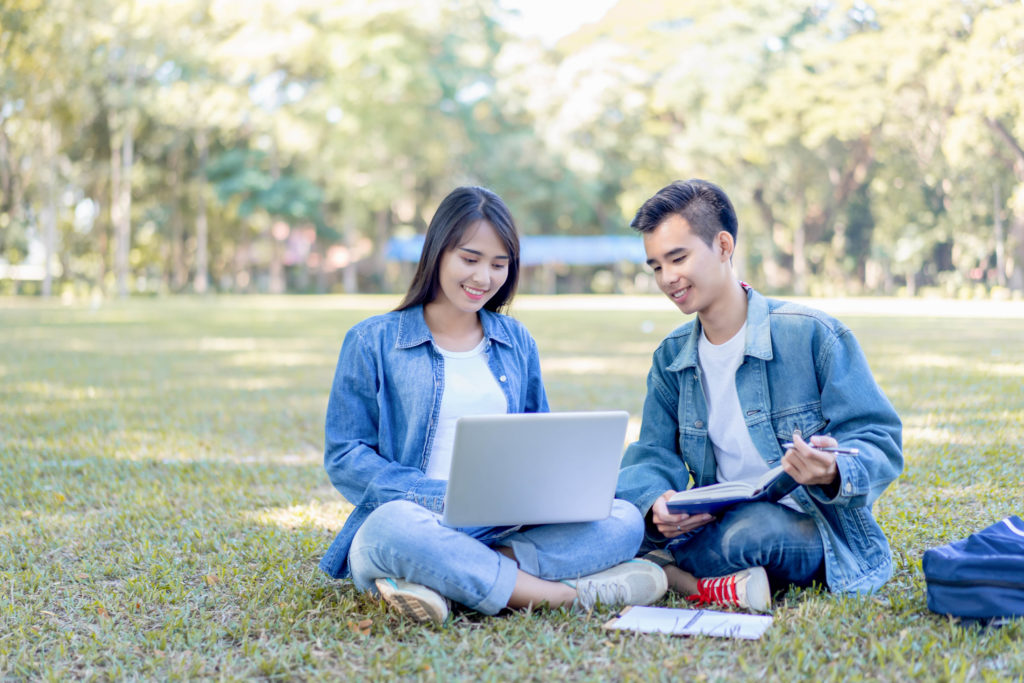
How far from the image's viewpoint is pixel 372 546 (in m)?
2.60

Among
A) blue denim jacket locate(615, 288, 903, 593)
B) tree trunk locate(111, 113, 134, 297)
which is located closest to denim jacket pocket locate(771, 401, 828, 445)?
blue denim jacket locate(615, 288, 903, 593)

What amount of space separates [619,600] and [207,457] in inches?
126

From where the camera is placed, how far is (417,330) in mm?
2912

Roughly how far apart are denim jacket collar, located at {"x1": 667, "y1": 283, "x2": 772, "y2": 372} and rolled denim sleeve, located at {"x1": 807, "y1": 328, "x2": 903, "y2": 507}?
154 millimetres

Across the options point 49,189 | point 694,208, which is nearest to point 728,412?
point 694,208

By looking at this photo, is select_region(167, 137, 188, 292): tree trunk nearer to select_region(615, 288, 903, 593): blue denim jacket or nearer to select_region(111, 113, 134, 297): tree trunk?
select_region(111, 113, 134, 297): tree trunk

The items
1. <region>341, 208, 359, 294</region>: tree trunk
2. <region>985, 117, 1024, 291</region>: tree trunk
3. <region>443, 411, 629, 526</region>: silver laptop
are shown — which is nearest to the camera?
<region>443, 411, 629, 526</region>: silver laptop

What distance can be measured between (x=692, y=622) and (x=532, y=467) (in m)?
0.57

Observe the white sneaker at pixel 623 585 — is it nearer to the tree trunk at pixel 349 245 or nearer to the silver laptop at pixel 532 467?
the silver laptop at pixel 532 467

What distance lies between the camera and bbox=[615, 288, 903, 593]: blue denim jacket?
2.59m

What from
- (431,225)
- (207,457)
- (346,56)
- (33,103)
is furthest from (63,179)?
(431,225)

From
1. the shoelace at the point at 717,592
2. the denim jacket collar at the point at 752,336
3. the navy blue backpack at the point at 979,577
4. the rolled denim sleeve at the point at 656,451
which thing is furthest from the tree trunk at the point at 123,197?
the navy blue backpack at the point at 979,577

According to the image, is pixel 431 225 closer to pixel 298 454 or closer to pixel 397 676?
pixel 397 676

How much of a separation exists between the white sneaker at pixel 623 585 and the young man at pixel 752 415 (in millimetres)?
121
